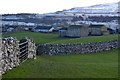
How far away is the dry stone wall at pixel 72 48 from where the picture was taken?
22656mm

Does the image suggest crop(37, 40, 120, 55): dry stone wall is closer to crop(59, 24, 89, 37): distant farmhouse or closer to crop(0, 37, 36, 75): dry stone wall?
crop(0, 37, 36, 75): dry stone wall

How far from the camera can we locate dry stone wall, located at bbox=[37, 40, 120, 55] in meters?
22.7

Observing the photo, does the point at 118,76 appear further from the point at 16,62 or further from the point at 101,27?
the point at 101,27

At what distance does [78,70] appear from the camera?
40.5 ft

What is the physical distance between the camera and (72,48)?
23672 mm

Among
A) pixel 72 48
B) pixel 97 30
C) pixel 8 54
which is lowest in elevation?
pixel 72 48

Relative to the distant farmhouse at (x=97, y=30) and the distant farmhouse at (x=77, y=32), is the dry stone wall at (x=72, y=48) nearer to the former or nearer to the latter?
the distant farmhouse at (x=77, y=32)

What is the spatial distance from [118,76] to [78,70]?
2.07 meters

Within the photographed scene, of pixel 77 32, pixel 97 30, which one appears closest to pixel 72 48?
pixel 77 32

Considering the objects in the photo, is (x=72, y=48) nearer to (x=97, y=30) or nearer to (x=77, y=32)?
(x=77, y=32)

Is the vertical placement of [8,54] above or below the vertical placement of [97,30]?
above

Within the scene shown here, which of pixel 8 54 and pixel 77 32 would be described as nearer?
pixel 8 54

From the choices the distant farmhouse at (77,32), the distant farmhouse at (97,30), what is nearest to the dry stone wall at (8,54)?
the distant farmhouse at (77,32)

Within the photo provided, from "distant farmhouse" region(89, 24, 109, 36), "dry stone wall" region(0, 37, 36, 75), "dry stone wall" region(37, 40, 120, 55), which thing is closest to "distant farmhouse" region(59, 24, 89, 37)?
"distant farmhouse" region(89, 24, 109, 36)
